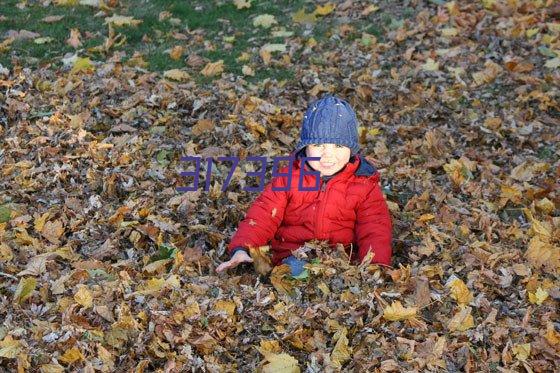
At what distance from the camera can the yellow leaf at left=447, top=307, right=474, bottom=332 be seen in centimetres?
421

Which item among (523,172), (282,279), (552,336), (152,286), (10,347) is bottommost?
(523,172)

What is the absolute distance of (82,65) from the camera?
7461mm

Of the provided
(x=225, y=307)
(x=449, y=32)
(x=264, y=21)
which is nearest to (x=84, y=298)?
(x=225, y=307)

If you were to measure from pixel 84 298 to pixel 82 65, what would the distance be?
12.5 feet

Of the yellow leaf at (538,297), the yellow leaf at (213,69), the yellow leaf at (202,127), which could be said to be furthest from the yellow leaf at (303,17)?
the yellow leaf at (538,297)

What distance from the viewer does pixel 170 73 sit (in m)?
7.50

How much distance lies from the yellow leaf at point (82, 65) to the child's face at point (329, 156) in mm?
3400

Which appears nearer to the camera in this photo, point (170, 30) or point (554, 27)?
point (554, 27)

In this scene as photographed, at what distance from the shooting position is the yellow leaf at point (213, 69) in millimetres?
7645

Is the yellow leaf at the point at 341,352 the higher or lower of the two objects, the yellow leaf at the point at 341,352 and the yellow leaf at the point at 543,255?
the higher

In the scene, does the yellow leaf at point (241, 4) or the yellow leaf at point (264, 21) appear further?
the yellow leaf at point (241, 4)

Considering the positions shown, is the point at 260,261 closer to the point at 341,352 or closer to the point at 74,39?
the point at 341,352

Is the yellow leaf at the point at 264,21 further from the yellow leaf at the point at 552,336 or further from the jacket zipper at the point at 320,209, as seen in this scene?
the yellow leaf at the point at 552,336

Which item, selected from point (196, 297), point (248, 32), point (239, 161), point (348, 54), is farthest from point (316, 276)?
point (248, 32)
